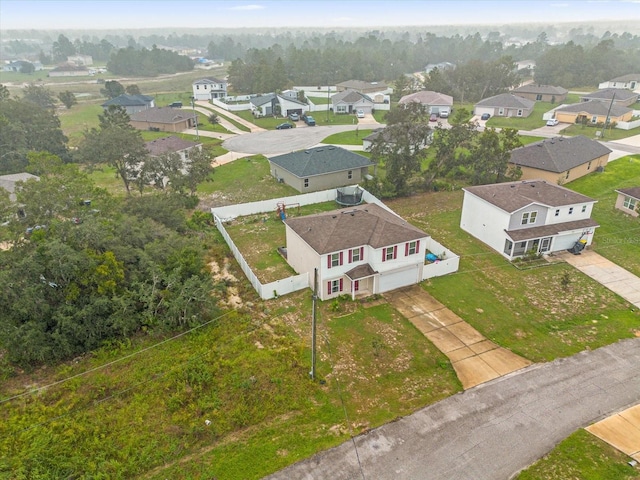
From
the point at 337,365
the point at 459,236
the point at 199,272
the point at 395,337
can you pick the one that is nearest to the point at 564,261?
the point at 459,236

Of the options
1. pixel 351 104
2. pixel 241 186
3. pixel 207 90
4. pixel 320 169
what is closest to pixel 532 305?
pixel 320 169

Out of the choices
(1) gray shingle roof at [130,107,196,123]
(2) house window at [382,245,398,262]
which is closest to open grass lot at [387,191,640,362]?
(2) house window at [382,245,398,262]

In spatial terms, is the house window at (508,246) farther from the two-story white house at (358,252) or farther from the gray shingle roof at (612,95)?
the gray shingle roof at (612,95)

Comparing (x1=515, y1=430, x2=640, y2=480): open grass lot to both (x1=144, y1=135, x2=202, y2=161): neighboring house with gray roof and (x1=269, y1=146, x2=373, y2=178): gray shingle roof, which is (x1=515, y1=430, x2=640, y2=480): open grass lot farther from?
(x1=144, y1=135, x2=202, y2=161): neighboring house with gray roof

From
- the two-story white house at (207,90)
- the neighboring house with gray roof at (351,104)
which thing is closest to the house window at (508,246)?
the neighboring house with gray roof at (351,104)

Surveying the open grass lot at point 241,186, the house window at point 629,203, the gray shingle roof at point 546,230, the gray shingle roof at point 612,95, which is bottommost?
the open grass lot at point 241,186
